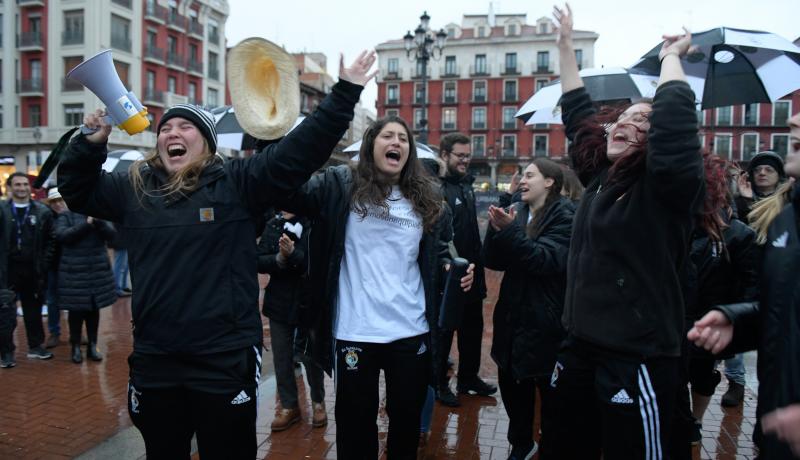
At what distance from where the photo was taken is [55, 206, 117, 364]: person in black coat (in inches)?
235

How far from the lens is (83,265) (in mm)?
6117

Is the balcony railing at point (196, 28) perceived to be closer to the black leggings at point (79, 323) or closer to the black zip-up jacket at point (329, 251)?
the black leggings at point (79, 323)

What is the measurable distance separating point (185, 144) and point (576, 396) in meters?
2.12

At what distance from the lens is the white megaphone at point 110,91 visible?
2.54 m

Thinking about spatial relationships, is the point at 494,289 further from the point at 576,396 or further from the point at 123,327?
the point at 576,396

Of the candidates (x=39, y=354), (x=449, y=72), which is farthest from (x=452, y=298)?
(x=449, y=72)

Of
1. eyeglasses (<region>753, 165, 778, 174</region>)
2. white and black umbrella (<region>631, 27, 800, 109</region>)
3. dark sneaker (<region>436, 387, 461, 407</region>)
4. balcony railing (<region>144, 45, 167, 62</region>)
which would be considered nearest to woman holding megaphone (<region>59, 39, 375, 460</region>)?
dark sneaker (<region>436, 387, 461, 407</region>)

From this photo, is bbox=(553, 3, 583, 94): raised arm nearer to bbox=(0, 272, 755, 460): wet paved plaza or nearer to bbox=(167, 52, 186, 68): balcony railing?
bbox=(0, 272, 755, 460): wet paved plaza

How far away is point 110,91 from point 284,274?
2.04 m

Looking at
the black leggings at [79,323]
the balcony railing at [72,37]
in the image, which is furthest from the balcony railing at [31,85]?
Answer: the black leggings at [79,323]

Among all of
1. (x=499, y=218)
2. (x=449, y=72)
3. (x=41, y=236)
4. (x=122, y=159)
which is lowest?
(x=41, y=236)

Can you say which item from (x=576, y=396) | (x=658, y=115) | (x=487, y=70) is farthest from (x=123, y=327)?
(x=487, y=70)

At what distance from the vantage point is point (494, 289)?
11.5 metres

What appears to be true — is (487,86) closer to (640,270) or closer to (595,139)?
(595,139)
